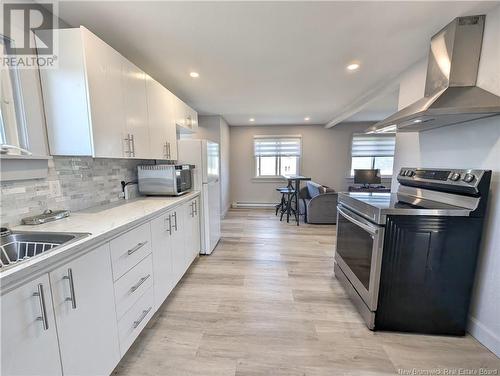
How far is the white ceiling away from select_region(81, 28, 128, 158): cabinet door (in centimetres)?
27

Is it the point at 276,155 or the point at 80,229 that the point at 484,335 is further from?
the point at 276,155

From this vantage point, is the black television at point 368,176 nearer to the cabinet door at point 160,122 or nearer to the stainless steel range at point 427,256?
the stainless steel range at point 427,256

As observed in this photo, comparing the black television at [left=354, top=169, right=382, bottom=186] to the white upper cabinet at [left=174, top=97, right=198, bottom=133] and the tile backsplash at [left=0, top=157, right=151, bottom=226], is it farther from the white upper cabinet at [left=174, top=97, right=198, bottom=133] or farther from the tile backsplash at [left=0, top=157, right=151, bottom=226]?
the tile backsplash at [left=0, top=157, right=151, bottom=226]

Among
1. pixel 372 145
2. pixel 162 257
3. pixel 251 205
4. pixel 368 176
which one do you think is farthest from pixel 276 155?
pixel 162 257

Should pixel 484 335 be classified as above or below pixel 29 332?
below

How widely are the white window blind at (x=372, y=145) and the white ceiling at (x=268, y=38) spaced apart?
3090 millimetres

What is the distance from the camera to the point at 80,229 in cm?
118

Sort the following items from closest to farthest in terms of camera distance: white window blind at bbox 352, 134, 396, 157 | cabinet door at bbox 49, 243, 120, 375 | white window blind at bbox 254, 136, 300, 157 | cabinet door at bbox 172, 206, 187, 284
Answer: cabinet door at bbox 49, 243, 120, 375
cabinet door at bbox 172, 206, 187, 284
white window blind at bbox 352, 134, 396, 157
white window blind at bbox 254, 136, 300, 157

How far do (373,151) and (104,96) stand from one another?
6142 millimetres

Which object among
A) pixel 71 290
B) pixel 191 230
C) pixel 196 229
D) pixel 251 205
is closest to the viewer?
pixel 71 290

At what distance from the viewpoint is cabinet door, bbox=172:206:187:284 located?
1994mm

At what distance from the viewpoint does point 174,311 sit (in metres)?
1.82

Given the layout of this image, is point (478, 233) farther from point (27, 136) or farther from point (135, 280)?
point (27, 136)

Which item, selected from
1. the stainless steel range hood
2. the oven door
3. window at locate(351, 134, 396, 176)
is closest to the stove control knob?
Answer: the stainless steel range hood
